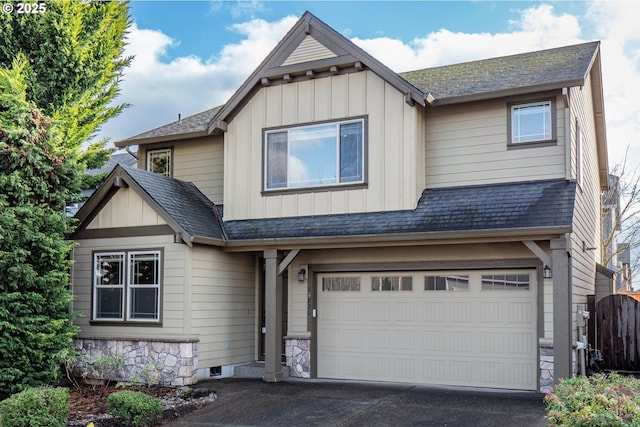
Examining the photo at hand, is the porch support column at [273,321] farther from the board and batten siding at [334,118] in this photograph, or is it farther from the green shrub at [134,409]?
the green shrub at [134,409]

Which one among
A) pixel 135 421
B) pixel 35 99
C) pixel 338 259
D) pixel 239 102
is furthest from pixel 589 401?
pixel 35 99

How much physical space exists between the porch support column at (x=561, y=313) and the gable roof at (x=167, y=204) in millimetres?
5798

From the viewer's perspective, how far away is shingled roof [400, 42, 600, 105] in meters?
10.7

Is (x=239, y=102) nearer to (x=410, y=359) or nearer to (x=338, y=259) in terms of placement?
(x=338, y=259)

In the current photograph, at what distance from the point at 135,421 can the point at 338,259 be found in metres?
4.85

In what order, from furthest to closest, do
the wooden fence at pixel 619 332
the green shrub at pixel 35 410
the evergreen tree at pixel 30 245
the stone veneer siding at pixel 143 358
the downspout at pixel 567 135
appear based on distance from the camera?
the wooden fence at pixel 619 332
the stone veneer siding at pixel 143 358
the downspout at pixel 567 135
the evergreen tree at pixel 30 245
the green shrub at pixel 35 410

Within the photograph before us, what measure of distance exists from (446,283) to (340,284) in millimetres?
2027

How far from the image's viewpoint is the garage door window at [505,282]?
1049cm

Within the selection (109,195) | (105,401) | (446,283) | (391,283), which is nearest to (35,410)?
(105,401)

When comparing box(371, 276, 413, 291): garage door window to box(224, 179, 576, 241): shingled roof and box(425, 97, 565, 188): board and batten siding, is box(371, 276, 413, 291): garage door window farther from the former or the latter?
box(425, 97, 565, 188): board and batten siding

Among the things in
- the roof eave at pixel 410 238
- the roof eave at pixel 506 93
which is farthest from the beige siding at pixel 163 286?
the roof eave at pixel 506 93

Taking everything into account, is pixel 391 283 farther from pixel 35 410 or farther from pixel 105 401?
pixel 35 410

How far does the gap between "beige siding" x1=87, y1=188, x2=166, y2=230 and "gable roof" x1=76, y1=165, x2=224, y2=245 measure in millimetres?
118

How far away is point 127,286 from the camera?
11.7m
